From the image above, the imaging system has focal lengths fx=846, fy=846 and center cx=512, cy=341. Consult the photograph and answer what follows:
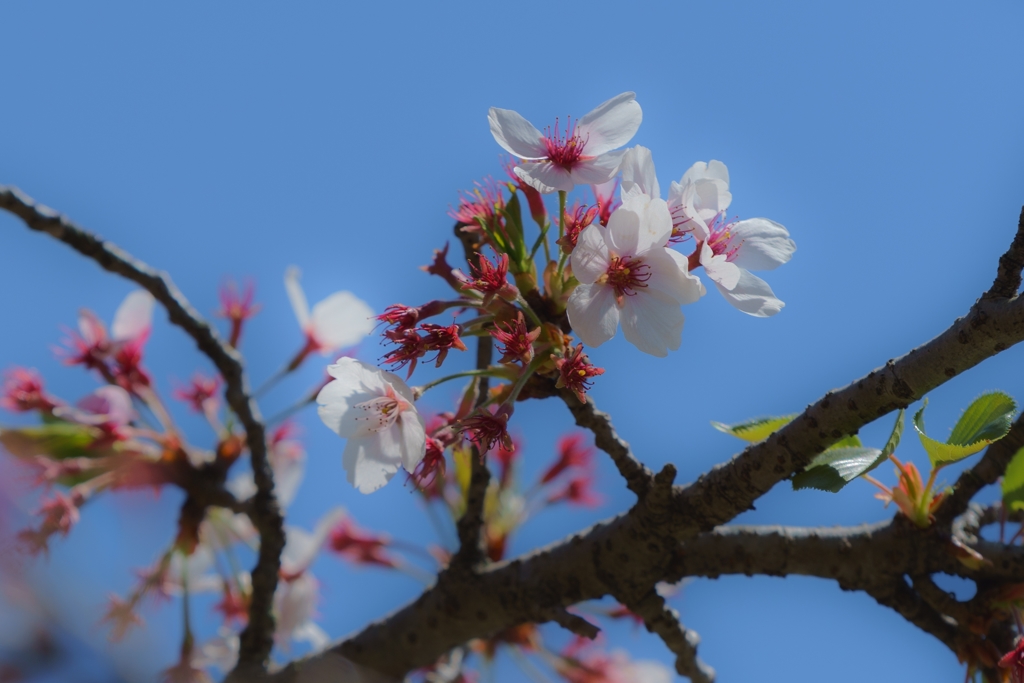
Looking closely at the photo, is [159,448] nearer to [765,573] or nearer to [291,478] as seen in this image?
[291,478]

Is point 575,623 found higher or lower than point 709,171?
lower

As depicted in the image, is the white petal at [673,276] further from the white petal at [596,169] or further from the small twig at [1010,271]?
the small twig at [1010,271]

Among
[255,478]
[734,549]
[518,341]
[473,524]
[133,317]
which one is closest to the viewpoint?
[518,341]

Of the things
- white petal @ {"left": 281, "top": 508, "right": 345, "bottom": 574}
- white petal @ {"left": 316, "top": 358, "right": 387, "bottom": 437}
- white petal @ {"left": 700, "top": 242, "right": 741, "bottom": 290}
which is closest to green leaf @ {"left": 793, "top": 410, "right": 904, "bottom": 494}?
white petal @ {"left": 700, "top": 242, "right": 741, "bottom": 290}

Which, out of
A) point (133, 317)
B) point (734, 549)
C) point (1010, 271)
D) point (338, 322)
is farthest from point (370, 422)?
point (133, 317)

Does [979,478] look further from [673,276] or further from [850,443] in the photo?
[673,276]

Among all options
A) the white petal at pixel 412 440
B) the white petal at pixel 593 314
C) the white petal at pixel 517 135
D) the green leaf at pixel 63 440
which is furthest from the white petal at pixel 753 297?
the green leaf at pixel 63 440

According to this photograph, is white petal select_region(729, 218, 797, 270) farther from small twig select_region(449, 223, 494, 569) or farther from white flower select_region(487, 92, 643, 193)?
small twig select_region(449, 223, 494, 569)
